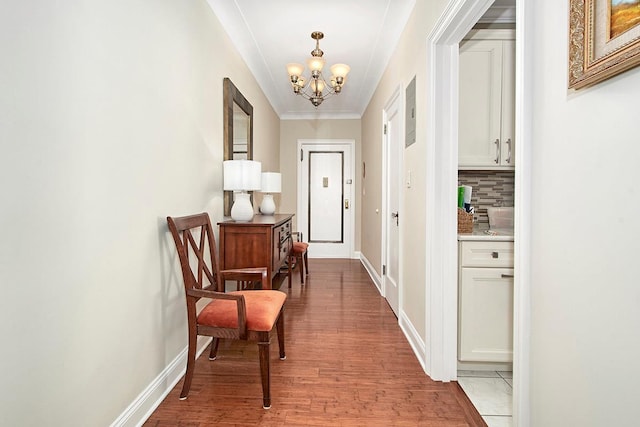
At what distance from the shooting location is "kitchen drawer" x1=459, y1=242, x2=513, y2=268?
6.64 feet

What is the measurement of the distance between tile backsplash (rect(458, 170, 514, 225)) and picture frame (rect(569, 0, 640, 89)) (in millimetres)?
1831

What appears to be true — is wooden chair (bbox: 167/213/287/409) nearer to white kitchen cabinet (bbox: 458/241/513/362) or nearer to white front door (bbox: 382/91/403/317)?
white kitchen cabinet (bbox: 458/241/513/362)

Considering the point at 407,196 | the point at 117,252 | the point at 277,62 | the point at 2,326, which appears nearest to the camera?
the point at 2,326

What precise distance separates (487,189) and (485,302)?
1003 mm

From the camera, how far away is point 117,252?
56.2 inches

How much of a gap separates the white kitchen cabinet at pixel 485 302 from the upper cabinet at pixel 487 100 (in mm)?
708

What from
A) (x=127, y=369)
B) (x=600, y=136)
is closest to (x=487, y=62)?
(x=600, y=136)

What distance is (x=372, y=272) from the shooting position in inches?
178

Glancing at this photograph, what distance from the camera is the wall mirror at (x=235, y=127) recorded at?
9.27 ft

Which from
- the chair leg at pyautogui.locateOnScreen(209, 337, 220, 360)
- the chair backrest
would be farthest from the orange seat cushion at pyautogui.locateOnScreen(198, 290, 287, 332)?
the chair leg at pyautogui.locateOnScreen(209, 337, 220, 360)

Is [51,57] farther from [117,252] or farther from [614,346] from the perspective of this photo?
[614,346]

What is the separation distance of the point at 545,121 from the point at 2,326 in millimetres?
1683

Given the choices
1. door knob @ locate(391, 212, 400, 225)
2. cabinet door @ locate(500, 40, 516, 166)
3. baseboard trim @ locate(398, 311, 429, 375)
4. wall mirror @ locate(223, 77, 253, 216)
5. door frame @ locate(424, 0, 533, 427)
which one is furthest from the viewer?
door knob @ locate(391, 212, 400, 225)

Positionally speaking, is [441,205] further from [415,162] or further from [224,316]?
[224,316]
